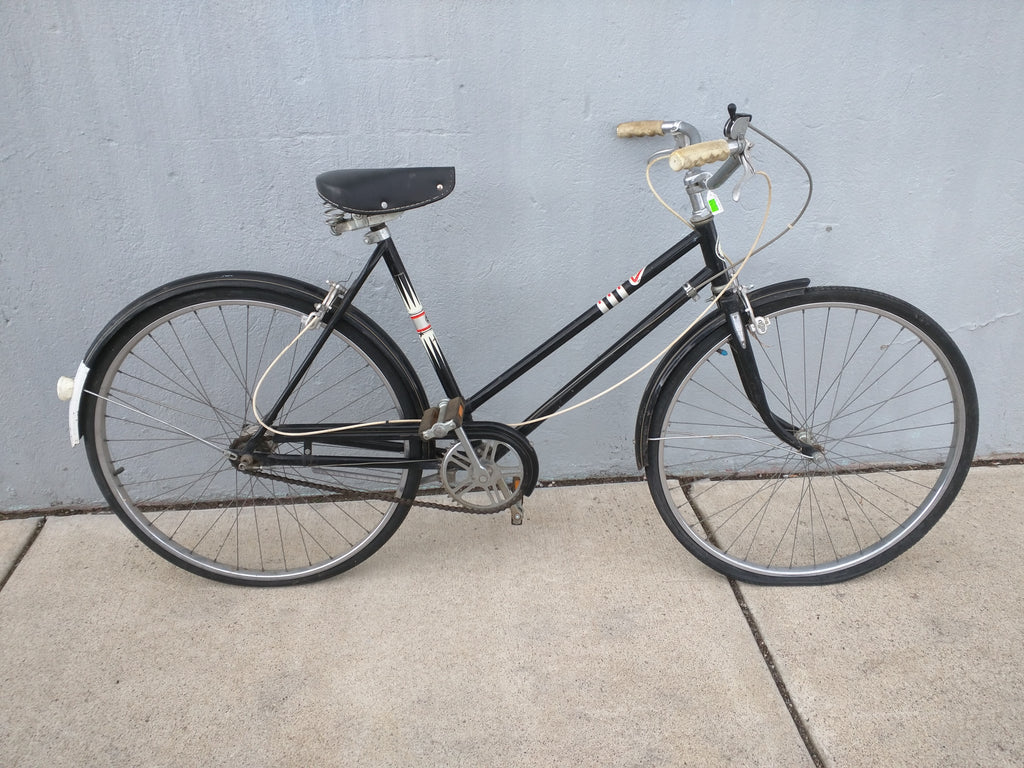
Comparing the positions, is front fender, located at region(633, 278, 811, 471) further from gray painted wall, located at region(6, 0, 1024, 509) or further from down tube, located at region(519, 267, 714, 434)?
gray painted wall, located at region(6, 0, 1024, 509)

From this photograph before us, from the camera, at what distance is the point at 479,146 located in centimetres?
244

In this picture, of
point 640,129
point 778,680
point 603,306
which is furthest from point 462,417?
point 778,680

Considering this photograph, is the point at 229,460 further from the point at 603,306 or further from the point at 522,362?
the point at 603,306

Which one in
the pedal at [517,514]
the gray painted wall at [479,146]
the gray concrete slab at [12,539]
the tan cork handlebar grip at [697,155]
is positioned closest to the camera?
the tan cork handlebar grip at [697,155]

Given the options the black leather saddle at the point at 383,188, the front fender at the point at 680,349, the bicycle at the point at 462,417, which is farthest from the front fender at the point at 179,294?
the front fender at the point at 680,349

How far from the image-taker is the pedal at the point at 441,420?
224 cm

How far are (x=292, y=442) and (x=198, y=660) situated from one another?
0.68 m

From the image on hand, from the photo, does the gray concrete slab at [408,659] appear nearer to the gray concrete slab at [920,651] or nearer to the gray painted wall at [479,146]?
the gray concrete slab at [920,651]

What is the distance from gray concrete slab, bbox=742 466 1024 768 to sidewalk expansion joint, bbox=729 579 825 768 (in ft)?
0.05

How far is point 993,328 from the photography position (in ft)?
9.22

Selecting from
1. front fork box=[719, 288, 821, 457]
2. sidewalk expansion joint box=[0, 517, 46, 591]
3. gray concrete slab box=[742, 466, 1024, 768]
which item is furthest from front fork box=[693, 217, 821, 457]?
sidewalk expansion joint box=[0, 517, 46, 591]

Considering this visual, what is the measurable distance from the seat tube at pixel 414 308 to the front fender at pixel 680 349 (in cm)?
56

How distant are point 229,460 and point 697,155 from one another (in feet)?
5.40

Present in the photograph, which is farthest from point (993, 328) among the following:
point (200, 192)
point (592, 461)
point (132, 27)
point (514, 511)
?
point (132, 27)
